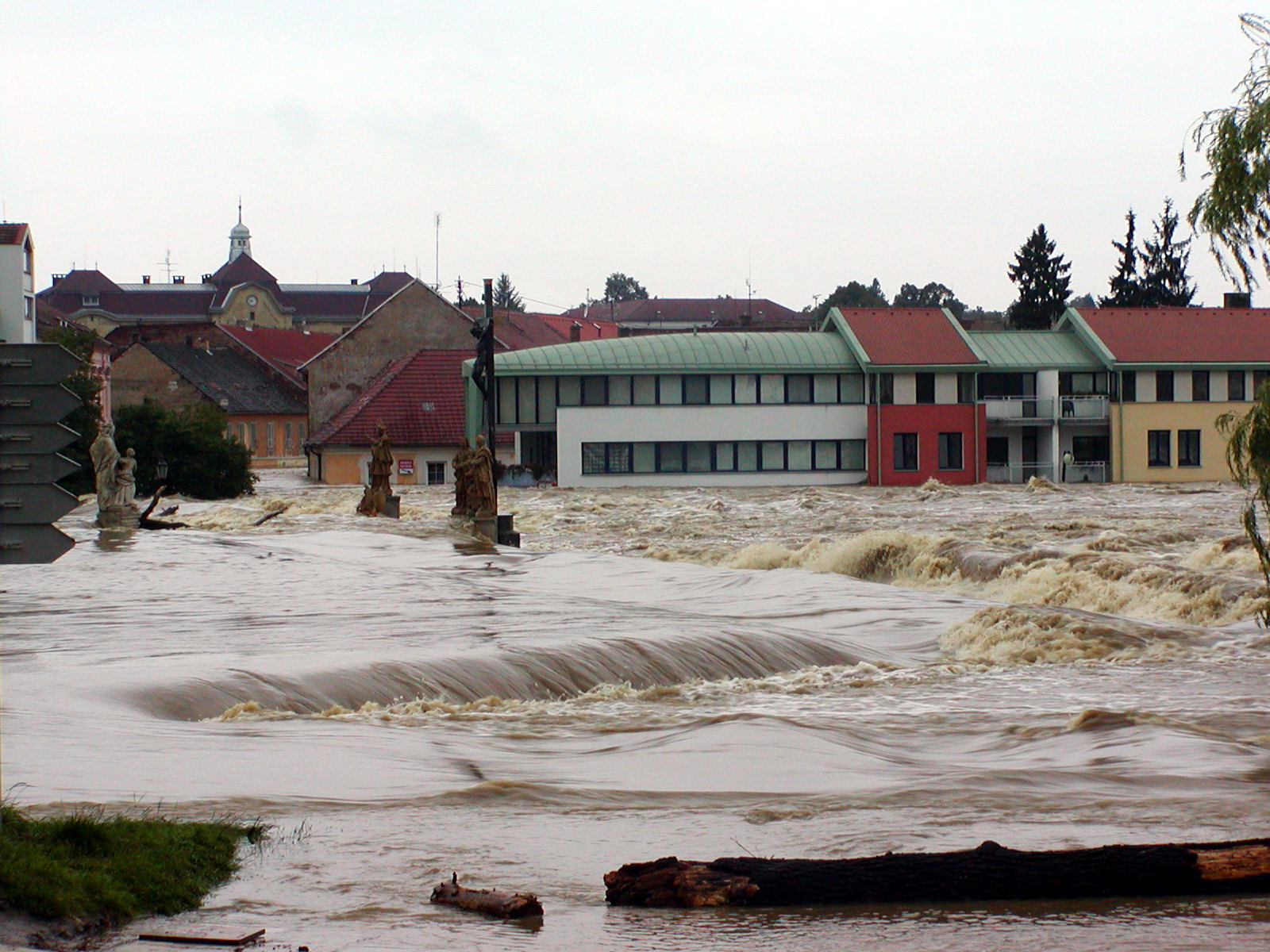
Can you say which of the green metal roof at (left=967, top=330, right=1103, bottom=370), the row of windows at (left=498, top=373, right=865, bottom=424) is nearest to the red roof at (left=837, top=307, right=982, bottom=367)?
the green metal roof at (left=967, top=330, right=1103, bottom=370)

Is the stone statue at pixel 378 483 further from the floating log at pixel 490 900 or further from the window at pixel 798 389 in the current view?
the floating log at pixel 490 900

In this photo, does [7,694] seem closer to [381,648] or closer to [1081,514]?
[381,648]

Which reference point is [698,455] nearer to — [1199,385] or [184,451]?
[184,451]

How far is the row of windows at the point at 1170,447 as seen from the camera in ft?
223

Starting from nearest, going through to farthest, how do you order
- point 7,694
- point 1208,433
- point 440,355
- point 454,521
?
1. point 7,694
2. point 454,521
3. point 1208,433
4. point 440,355

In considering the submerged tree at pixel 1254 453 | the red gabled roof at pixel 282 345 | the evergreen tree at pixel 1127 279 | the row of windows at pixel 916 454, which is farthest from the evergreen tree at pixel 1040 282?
the submerged tree at pixel 1254 453

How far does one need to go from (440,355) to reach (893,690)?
2435 inches

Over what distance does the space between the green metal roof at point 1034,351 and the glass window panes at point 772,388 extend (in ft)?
27.7

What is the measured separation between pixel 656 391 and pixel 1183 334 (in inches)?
888

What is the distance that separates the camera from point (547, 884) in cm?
867

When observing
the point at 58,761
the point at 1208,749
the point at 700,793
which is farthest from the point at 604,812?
the point at 1208,749

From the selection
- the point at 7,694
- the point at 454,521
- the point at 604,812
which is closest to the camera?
the point at 604,812

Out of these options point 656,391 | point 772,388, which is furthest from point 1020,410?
point 656,391

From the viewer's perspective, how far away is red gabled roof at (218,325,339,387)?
10712 cm
